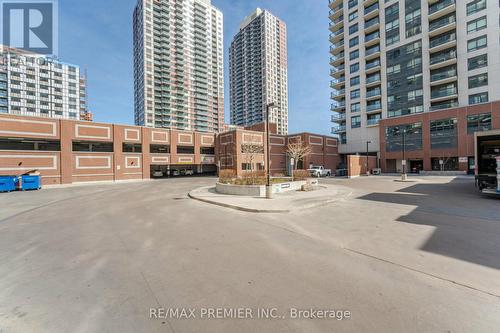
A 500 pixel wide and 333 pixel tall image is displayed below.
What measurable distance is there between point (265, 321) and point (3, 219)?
13548mm

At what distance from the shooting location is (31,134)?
26.5 meters

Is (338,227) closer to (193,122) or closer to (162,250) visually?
(162,250)

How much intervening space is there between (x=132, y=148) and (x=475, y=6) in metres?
69.5

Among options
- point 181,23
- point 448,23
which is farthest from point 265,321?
point 181,23

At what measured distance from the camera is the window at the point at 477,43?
3744 centimetres

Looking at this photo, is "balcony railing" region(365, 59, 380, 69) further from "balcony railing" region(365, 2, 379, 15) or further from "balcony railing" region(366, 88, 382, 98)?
"balcony railing" region(365, 2, 379, 15)

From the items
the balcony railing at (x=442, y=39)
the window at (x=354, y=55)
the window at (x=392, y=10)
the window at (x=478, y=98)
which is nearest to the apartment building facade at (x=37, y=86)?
the window at (x=354, y=55)

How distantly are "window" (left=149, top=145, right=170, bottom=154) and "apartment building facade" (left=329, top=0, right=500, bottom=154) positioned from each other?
42855 millimetres

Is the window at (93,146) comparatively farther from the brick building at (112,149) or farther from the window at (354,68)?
the window at (354,68)

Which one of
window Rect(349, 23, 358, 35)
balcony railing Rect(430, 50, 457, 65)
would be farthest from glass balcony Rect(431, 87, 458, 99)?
window Rect(349, 23, 358, 35)

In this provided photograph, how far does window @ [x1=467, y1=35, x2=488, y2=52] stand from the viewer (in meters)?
37.4

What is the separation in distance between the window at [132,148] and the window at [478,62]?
64448mm

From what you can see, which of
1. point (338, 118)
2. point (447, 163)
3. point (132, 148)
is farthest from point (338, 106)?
point (132, 148)

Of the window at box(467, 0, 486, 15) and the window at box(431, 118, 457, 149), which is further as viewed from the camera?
the window at box(431, 118, 457, 149)
